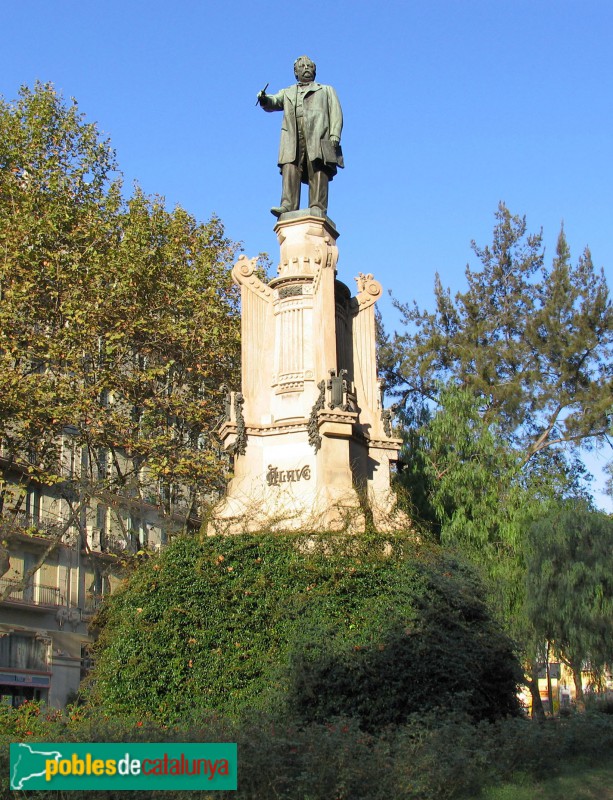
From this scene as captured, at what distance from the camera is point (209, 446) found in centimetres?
2569

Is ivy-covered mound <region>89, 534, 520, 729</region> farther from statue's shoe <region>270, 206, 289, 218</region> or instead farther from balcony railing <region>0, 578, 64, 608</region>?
balcony railing <region>0, 578, 64, 608</region>

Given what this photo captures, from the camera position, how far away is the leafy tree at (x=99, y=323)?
22969 mm

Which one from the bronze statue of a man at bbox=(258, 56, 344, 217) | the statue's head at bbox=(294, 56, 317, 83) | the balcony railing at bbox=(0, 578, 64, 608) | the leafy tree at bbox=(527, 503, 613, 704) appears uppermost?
the statue's head at bbox=(294, 56, 317, 83)

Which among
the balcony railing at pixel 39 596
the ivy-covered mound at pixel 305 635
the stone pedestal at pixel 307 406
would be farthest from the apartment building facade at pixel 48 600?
the ivy-covered mound at pixel 305 635

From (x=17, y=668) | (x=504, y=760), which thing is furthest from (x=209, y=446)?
(x=504, y=760)

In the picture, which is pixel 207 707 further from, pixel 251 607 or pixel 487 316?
pixel 487 316

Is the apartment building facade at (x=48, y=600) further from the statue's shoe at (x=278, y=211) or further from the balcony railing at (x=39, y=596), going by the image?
the statue's shoe at (x=278, y=211)

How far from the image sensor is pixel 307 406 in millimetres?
16422

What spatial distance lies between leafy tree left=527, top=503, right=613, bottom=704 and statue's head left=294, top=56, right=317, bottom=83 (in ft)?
35.1

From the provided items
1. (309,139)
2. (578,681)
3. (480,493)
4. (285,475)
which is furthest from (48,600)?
(309,139)

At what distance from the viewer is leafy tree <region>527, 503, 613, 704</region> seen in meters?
21.8

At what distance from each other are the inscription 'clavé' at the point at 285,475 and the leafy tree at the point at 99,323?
22.3ft

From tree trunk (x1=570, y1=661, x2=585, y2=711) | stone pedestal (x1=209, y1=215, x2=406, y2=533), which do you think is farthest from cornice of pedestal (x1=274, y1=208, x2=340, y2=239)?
tree trunk (x1=570, y1=661, x2=585, y2=711)

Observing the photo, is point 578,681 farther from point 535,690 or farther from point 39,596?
point 39,596
